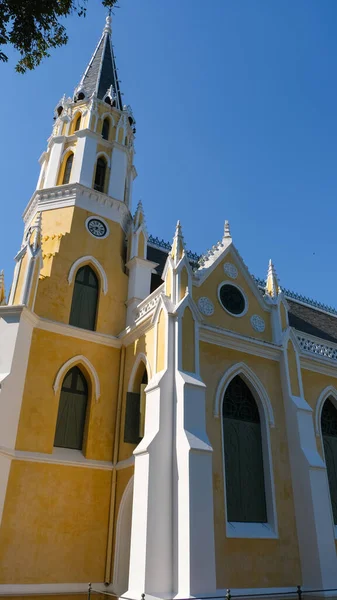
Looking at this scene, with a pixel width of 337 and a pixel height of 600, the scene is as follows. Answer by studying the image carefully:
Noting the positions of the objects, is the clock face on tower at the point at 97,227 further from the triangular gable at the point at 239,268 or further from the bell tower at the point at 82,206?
the triangular gable at the point at 239,268

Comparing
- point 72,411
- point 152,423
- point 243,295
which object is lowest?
point 152,423

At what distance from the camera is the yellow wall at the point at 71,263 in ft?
47.3

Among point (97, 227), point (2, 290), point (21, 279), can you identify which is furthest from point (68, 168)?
point (21, 279)

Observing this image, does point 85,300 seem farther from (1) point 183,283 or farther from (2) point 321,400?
(2) point 321,400

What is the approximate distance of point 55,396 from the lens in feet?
42.6

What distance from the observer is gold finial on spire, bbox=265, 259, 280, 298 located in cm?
1606

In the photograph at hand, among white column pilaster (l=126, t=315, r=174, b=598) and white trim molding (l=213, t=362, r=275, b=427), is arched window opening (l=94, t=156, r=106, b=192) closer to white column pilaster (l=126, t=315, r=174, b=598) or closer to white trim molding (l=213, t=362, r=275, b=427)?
white trim molding (l=213, t=362, r=275, b=427)

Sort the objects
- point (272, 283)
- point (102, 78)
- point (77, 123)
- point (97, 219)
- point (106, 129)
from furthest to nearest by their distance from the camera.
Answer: point (102, 78), point (106, 129), point (77, 123), point (97, 219), point (272, 283)

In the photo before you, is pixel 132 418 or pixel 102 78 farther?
pixel 102 78

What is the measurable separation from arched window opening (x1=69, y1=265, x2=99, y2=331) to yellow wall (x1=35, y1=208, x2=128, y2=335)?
198 millimetres

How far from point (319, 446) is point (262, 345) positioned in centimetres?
364

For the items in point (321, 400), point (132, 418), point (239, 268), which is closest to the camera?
point (132, 418)

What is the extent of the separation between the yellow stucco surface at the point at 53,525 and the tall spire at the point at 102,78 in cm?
1568

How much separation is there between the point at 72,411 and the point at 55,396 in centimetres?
74
